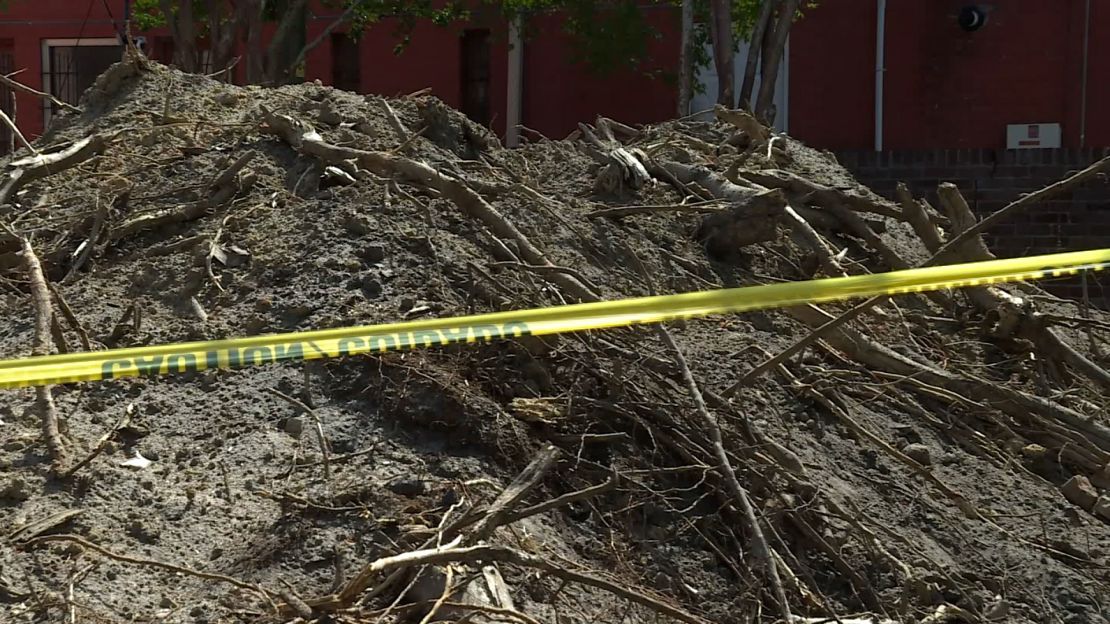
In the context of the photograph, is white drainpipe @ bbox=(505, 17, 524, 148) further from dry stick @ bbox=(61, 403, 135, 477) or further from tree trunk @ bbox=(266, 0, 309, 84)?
dry stick @ bbox=(61, 403, 135, 477)

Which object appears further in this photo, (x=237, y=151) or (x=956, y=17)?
(x=956, y=17)

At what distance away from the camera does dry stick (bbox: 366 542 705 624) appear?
2.79m

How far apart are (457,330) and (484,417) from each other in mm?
517

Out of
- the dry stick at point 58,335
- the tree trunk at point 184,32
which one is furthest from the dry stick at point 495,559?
the tree trunk at point 184,32

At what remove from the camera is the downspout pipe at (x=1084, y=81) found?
1373 centimetres

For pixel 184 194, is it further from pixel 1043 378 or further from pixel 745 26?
pixel 745 26

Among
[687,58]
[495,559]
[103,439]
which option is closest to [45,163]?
[103,439]

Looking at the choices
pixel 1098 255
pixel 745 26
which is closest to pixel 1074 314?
pixel 1098 255

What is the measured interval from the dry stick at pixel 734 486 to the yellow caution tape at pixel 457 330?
35cm

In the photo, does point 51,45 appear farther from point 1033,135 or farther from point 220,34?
point 1033,135

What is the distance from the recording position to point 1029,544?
400cm

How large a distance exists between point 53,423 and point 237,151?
2039 millimetres

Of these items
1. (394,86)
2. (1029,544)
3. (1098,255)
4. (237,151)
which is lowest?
→ (1029,544)

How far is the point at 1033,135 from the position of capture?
46.1 ft
